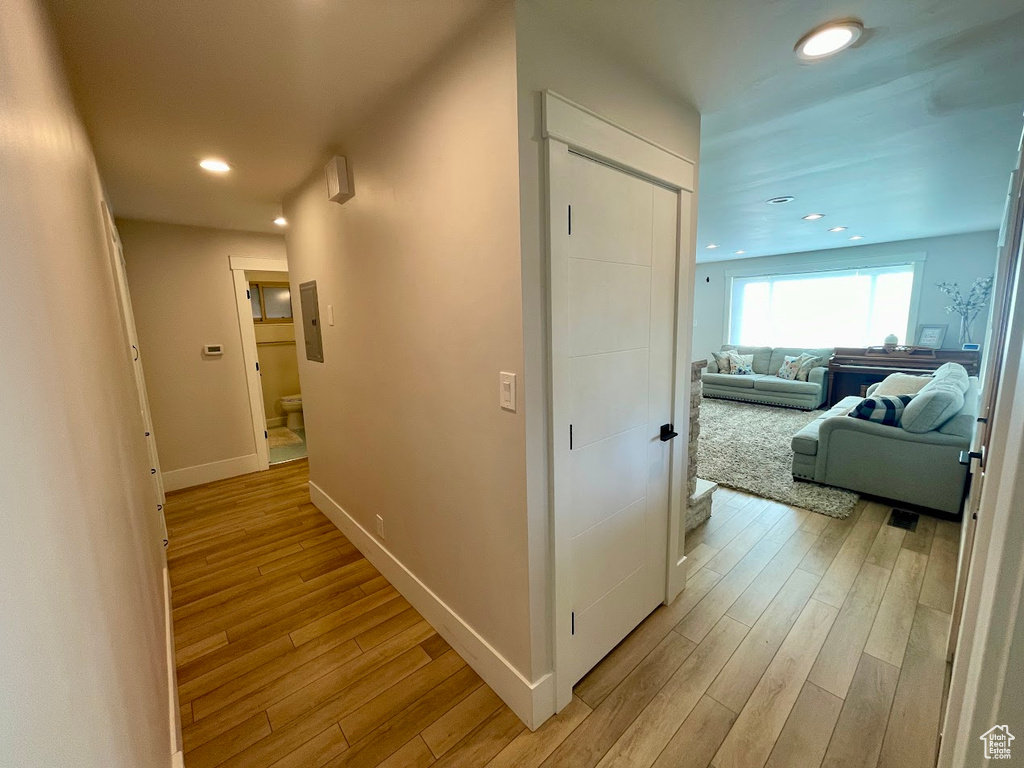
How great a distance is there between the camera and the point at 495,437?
1.46 m

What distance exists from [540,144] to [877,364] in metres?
6.80

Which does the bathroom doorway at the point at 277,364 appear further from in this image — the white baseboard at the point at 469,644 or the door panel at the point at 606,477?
the door panel at the point at 606,477

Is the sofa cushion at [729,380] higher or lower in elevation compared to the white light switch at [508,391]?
lower

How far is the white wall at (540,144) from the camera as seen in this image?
121 cm

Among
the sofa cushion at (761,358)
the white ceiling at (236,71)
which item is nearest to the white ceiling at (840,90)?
the white ceiling at (236,71)

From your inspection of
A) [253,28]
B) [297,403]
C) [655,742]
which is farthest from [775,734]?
[297,403]

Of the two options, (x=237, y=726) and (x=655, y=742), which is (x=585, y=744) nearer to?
(x=655, y=742)

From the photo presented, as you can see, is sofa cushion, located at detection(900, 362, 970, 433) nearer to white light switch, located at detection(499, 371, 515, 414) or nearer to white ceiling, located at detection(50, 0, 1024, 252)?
white ceiling, located at detection(50, 0, 1024, 252)

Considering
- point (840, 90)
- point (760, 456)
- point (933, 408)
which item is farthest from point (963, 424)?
point (840, 90)

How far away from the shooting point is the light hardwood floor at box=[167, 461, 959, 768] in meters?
1.45

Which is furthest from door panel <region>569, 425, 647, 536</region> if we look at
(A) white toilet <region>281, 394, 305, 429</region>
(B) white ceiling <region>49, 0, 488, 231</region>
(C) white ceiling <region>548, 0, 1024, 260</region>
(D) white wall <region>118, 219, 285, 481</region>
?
(A) white toilet <region>281, 394, 305, 429</region>

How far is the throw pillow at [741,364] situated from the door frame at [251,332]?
6.64 metres

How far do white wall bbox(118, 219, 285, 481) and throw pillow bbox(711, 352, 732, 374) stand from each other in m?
6.65

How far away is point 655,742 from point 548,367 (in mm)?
1382
